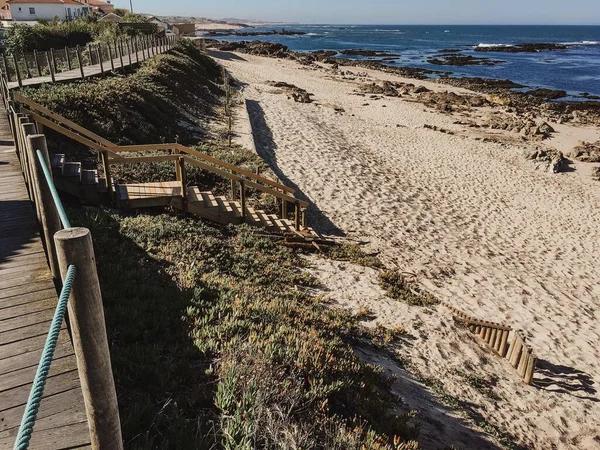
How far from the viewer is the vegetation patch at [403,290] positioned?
8.54 metres

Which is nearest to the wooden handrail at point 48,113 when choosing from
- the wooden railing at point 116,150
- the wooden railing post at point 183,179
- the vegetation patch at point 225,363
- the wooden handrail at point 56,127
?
the wooden railing at point 116,150

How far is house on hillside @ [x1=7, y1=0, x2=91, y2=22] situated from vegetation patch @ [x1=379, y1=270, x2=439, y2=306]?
7012 centimetres

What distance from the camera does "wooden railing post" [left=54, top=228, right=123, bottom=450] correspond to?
189cm

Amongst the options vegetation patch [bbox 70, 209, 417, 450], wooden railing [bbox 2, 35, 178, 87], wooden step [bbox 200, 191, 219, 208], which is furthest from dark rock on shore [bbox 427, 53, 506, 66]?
vegetation patch [bbox 70, 209, 417, 450]

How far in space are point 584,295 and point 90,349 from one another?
36.9 feet

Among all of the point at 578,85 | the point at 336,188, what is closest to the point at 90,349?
the point at 336,188

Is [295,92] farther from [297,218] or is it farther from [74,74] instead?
[297,218]

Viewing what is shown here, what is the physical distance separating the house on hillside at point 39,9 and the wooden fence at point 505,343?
71996 millimetres

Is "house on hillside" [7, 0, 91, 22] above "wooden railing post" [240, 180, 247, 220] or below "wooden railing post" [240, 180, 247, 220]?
above

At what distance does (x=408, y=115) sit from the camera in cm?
2855

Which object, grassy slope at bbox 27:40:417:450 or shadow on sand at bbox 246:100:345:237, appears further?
shadow on sand at bbox 246:100:345:237

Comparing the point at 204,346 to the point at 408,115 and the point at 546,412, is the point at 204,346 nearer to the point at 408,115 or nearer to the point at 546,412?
the point at 546,412

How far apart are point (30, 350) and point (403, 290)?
22.9 feet

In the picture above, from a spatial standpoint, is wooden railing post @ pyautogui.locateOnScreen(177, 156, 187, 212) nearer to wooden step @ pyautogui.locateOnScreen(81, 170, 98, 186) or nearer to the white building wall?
wooden step @ pyautogui.locateOnScreen(81, 170, 98, 186)
